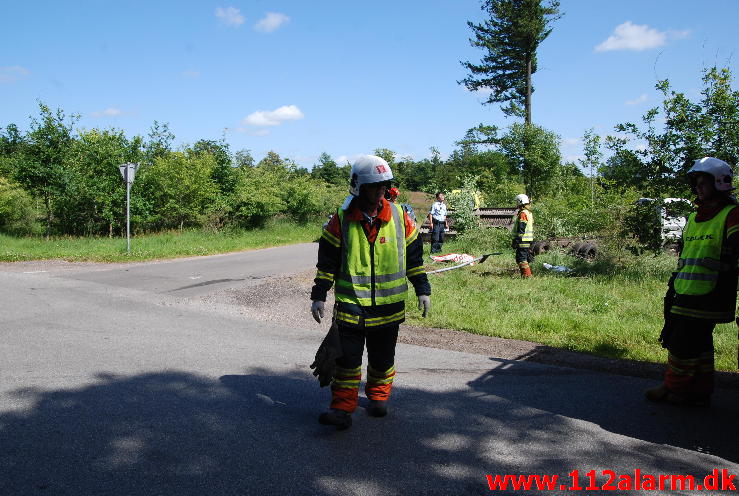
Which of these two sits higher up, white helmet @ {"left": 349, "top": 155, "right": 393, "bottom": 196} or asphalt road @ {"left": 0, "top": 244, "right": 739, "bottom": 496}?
white helmet @ {"left": 349, "top": 155, "right": 393, "bottom": 196}

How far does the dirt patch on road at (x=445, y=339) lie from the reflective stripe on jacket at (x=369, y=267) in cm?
250

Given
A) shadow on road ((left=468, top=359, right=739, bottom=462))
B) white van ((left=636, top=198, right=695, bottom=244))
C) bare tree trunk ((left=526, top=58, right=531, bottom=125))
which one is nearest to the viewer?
shadow on road ((left=468, top=359, right=739, bottom=462))

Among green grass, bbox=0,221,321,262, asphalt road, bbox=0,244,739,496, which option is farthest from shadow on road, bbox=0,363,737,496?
green grass, bbox=0,221,321,262

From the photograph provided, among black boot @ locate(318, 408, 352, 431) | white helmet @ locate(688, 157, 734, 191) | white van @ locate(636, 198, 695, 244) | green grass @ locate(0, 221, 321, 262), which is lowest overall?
black boot @ locate(318, 408, 352, 431)

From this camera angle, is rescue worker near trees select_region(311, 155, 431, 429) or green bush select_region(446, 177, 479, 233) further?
green bush select_region(446, 177, 479, 233)

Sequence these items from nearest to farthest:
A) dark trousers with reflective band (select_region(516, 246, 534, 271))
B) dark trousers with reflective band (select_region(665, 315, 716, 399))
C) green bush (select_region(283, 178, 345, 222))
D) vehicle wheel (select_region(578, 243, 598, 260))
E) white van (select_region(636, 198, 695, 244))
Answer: dark trousers with reflective band (select_region(665, 315, 716, 399)), white van (select_region(636, 198, 695, 244)), dark trousers with reflective band (select_region(516, 246, 534, 271)), vehicle wheel (select_region(578, 243, 598, 260)), green bush (select_region(283, 178, 345, 222))

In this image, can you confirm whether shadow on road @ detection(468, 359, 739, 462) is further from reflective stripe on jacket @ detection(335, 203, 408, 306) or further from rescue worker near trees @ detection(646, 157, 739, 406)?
reflective stripe on jacket @ detection(335, 203, 408, 306)

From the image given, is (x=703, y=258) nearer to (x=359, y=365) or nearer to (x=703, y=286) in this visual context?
(x=703, y=286)

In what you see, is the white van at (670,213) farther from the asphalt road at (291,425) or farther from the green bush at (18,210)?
the green bush at (18,210)

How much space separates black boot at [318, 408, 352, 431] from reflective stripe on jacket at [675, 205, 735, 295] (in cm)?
286

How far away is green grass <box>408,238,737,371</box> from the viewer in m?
6.36

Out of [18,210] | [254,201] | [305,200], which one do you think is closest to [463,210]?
[254,201]

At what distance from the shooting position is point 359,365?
4000 mm

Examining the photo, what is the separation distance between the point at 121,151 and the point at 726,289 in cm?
2412
